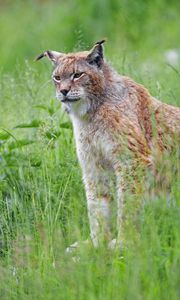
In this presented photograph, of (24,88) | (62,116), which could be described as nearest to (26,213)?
(62,116)

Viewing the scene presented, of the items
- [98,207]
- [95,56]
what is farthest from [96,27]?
[98,207]

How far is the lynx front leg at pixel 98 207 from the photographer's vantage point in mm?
5926

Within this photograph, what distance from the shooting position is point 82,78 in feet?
22.7

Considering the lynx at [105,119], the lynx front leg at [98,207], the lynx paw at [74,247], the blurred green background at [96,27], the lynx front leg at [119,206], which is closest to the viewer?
the lynx paw at [74,247]

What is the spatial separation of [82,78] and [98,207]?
109 cm

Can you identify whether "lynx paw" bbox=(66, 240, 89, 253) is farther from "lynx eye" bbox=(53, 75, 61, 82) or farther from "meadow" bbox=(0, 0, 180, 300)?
"lynx eye" bbox=(53, 75, 61, 82)

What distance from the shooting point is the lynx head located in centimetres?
689

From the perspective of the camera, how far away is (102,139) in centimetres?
693

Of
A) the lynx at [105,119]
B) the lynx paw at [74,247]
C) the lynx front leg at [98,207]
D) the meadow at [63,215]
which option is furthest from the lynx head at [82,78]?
the lynx paw at [74,247]

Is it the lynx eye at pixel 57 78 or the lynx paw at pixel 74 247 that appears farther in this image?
the lynx eye at pixel 57 78

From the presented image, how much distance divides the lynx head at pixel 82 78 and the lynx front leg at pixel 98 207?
0.48 meters

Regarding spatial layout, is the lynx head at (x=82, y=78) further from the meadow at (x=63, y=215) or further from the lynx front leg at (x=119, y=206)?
the lynx front leg at (x=119, y=206)

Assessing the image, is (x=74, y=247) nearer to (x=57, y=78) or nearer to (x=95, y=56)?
(x=57, y=78)

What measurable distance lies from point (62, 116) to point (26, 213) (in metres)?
1.61
